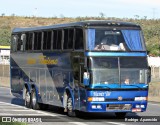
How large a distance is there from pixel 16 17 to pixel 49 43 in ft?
336

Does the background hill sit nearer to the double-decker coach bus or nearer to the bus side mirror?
the double-decker coach bus

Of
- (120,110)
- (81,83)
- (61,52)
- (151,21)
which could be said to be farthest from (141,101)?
(151,21)

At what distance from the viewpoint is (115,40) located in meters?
20.3

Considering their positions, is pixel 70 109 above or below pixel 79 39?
below

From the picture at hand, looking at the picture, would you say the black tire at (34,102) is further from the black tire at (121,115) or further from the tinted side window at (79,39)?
the tinted side window at (79,39)

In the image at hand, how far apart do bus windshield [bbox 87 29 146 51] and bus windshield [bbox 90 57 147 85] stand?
0.43 m

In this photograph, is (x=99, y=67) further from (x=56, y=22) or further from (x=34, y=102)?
(x=56, y=22)

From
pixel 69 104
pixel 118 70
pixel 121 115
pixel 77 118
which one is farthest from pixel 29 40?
pixel 118 70

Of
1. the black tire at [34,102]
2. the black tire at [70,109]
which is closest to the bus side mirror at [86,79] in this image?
the black tire at [70,109]

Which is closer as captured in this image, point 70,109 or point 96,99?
point 96,99

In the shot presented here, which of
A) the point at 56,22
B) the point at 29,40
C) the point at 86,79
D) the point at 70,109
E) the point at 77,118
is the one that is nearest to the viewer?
the point at 86,79

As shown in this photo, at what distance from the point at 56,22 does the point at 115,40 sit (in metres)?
96.2

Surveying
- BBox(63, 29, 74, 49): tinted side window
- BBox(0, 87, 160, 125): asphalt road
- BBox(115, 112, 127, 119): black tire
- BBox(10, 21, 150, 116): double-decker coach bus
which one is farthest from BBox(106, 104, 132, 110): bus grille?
BBox(63, 29, 74, 49): tinted side window

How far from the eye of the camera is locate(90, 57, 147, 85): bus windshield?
768 inches
